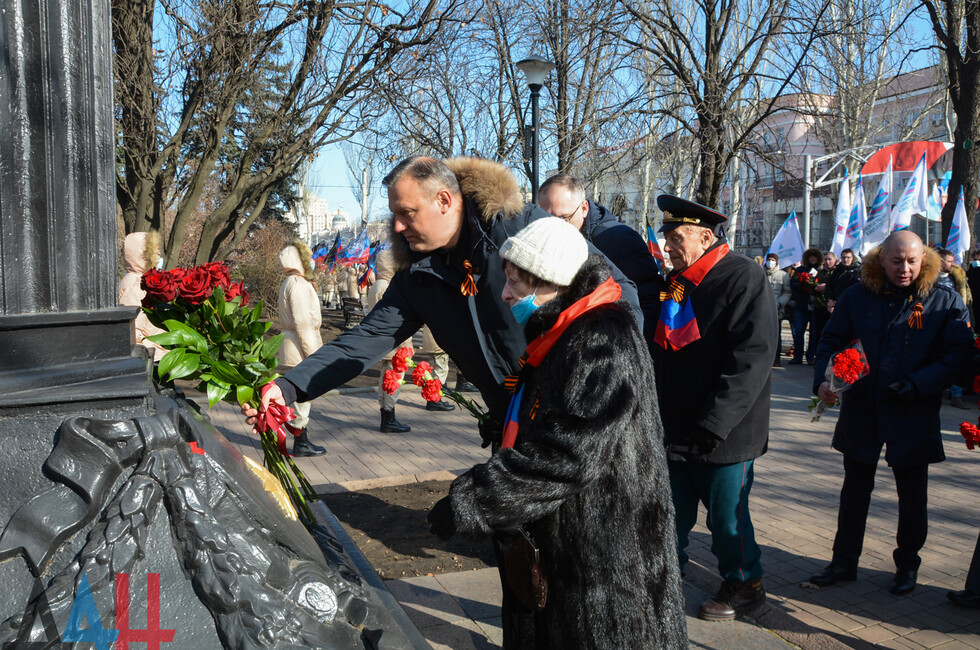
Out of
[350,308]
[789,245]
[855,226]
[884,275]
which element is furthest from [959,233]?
[350,308]

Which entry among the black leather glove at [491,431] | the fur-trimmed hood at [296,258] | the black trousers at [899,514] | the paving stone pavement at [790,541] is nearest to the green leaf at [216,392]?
the black leather glove at [491,431]

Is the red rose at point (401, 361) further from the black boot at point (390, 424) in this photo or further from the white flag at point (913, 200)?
the white flag at point (913, 200)

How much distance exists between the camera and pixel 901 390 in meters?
3.84

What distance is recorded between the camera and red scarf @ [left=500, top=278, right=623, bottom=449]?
7.27 ft

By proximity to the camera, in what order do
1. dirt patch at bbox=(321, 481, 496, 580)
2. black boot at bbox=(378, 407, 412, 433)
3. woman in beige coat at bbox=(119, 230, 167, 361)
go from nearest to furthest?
dirt patch at bbox=(321, 481, 496, 580) → woman in beige coat at bbox=(119, 230, 167, 361) → black boot at bbox=(378, 407, 412, 433)

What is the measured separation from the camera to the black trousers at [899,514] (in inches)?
153

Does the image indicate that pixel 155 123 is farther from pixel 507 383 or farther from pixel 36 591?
pixel 36 591

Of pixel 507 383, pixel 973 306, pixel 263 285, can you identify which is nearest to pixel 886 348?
pixel 507 383

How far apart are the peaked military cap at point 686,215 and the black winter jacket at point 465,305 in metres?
0.87

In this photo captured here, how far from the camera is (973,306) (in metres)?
8.84

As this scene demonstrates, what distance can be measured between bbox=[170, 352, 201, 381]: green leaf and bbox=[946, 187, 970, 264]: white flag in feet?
38.9

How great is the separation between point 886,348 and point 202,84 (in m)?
8.45

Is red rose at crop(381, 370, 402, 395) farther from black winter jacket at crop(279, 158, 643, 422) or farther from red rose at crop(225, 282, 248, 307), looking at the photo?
red rose at crop(225, 282, 248, 307)

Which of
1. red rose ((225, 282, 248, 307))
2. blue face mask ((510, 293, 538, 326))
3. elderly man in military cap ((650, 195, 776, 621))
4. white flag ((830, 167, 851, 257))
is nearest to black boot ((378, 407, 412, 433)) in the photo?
elderly man in military cap ((650, 195, 776, 621))
